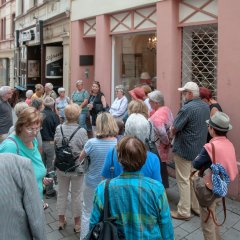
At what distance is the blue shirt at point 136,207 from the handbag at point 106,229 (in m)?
0.03

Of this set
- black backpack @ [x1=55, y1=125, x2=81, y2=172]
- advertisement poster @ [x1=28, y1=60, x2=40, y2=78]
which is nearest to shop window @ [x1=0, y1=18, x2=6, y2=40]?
advertisement poster @ [x1=28, y1=60, x2=40, y2=78]

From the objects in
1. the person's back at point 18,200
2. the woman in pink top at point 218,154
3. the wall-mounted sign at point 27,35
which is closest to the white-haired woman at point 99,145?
the woman in pink top at point 218,154

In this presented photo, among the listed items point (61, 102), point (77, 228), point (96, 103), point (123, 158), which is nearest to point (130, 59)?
point (96, 103)

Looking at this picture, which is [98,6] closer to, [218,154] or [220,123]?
[220,123]

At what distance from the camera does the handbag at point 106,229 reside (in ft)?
7.71

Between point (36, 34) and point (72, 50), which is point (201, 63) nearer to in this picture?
point (72, 50)

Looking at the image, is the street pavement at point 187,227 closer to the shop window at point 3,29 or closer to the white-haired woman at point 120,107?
the white-haired woman at point 120,107

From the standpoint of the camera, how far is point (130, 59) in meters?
10.1

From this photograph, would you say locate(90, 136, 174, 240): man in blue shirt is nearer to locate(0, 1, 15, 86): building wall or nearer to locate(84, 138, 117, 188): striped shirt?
locate(84, 138, 117, 188): striped shirt

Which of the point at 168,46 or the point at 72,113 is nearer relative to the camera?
the point at 72,113

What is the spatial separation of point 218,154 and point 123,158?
4.48 feet

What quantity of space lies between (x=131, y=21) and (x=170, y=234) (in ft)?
23.8

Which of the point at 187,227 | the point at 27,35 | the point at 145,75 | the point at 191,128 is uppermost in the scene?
the point at 27,35

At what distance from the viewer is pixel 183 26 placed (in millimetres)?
7328
